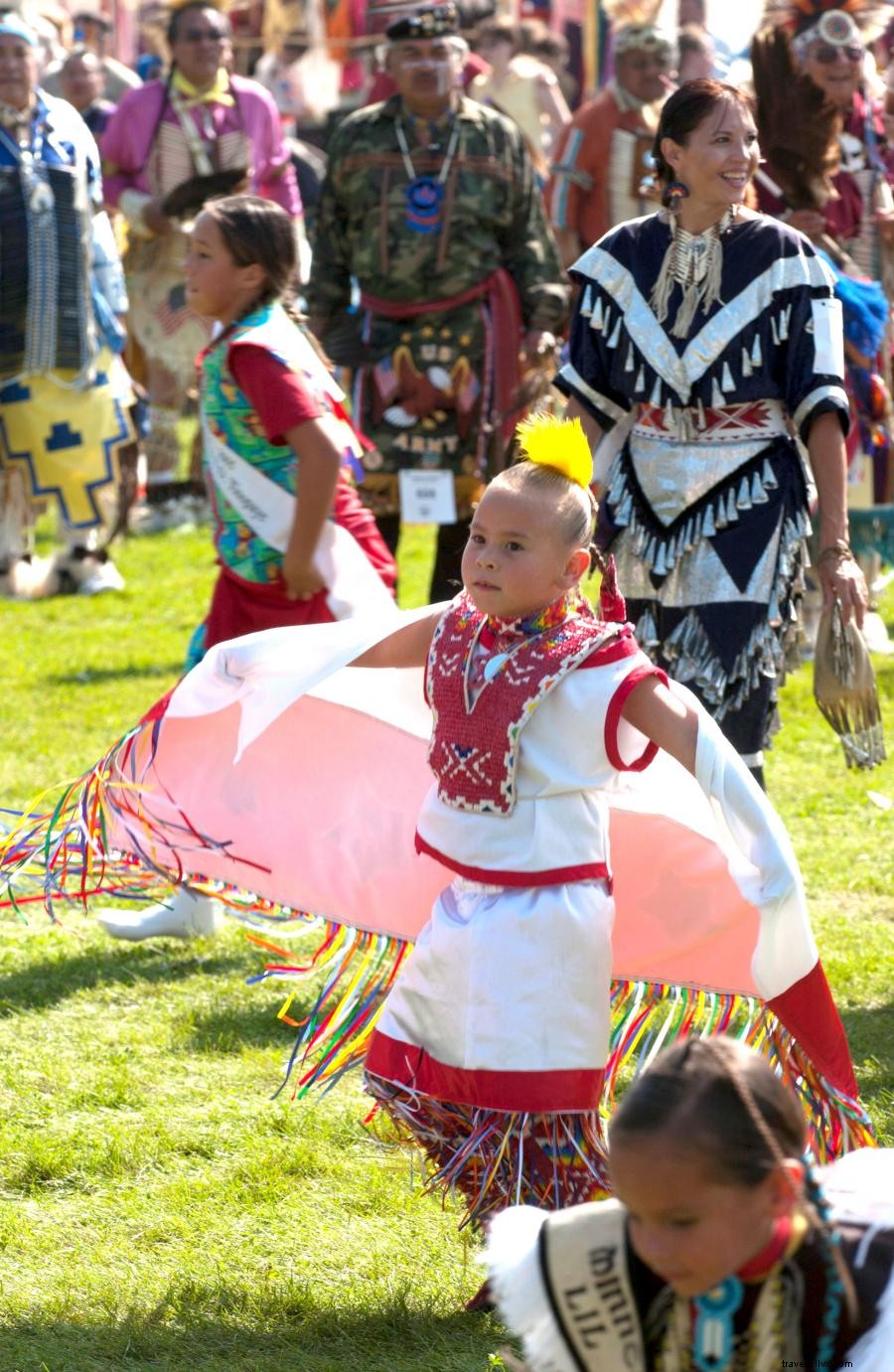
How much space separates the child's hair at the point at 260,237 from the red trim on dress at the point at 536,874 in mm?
1797

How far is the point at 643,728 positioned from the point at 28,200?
16.6 ft

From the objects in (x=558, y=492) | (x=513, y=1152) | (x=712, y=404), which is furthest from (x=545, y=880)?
(x=712, y=404)

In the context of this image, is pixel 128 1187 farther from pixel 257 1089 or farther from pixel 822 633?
pixel 822 633

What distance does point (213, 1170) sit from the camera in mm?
3262

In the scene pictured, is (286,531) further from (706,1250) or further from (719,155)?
(706,1250)

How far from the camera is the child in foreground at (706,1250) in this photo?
172cm

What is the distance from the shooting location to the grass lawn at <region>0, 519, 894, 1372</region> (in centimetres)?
273

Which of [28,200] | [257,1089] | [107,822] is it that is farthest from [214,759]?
[28,200]

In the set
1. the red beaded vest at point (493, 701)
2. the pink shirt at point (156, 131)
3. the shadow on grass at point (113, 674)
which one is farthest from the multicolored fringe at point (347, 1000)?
the pink shirt at point (156, 131)

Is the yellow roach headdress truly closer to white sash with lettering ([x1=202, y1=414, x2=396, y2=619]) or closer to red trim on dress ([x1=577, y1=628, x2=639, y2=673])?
red trim on dress ([x1=577, y1=628, x2=639, y2=673])

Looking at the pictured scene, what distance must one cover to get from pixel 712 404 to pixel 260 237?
107cm

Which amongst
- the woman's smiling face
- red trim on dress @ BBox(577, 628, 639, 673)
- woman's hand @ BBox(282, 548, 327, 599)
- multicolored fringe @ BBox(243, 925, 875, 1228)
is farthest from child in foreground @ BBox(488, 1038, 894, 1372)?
woman's hand @ BBox(282, 548, 327, 599)

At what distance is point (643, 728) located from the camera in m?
2.63

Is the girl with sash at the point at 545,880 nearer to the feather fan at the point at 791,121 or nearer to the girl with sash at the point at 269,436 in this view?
the girl with sash at the point at 269,436
